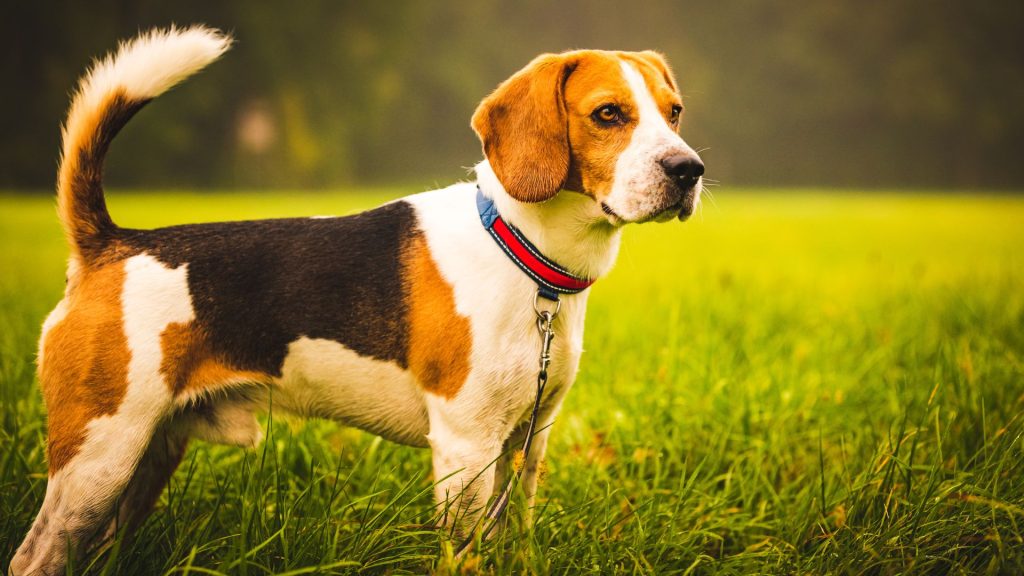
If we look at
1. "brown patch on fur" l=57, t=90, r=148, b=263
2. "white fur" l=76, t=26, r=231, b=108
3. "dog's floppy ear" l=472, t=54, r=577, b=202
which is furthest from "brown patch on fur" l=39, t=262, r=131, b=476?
"dog's floppy ear" l=472, t=54, r=577, b=202

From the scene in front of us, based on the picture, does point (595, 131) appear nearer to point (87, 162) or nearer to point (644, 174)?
point (644, 174)

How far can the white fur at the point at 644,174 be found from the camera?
2.29m

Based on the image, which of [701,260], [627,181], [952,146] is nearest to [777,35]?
[952,146]

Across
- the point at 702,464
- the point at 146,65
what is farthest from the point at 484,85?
the point at 702,464

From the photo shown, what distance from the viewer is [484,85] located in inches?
1287

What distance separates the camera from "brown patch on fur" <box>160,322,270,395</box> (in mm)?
2287

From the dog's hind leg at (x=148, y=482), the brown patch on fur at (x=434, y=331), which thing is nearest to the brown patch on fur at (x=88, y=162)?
the dog's hind leg at (x=148, y=482)

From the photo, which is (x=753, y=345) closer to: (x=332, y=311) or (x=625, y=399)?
(x=625, y=399)

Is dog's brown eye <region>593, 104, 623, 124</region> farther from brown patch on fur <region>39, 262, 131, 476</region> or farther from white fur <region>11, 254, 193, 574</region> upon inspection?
brown patch on fur <region>39, 262, 131, 476</region>

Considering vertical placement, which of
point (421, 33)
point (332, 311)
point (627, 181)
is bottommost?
point (332, 311)

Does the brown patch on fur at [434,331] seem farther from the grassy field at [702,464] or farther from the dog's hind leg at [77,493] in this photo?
the dog's hind leg at [77,493]

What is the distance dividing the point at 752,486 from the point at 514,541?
Result: 4.16 feet

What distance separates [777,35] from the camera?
35.6 meters

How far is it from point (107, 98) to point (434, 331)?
141 cm
